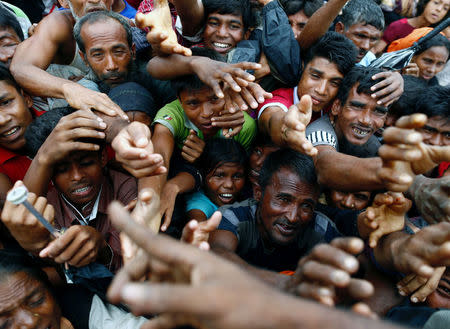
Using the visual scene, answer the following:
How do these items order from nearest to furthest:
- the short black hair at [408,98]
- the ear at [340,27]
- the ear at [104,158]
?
the ear at [104,158], the short black hair at [408,98], the ear at [340,27]

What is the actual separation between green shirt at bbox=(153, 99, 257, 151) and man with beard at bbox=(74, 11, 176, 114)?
0.18m

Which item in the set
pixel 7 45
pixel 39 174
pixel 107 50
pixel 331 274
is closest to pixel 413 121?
pixel 331 274

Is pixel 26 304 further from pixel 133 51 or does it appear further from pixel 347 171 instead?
pixel 133 51

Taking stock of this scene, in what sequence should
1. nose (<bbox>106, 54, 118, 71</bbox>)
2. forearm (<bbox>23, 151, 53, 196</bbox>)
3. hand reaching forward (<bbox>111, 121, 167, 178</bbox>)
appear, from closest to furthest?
hand reaching forward (<bbox>111, 121, 167, 178</bbox>) < forearm (<bbox>23, 151, 53, 196</bbox>) < nose (<bbox>106, 54, 118, 71</bbox>)

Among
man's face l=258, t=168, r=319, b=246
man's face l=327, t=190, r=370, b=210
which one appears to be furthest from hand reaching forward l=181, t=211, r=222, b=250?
man's face l=327, t=190, r=370, b=210

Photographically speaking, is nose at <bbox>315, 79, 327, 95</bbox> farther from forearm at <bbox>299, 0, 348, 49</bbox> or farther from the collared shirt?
the collared shirt

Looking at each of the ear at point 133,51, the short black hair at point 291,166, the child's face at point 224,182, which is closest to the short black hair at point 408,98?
the short black hair at point 291,166

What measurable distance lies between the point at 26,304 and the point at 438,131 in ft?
10.7

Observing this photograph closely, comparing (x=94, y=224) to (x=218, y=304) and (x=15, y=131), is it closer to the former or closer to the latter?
(x=15, y=131)

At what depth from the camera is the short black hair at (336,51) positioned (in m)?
2.84

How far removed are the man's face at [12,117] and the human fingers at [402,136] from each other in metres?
2.48

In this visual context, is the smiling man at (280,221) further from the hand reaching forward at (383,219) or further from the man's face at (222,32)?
the man's face at (222,32)

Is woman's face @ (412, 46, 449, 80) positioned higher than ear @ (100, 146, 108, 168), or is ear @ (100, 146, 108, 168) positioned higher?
ear @ (100, 146, 108, 168)

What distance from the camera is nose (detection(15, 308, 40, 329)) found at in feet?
5.78
